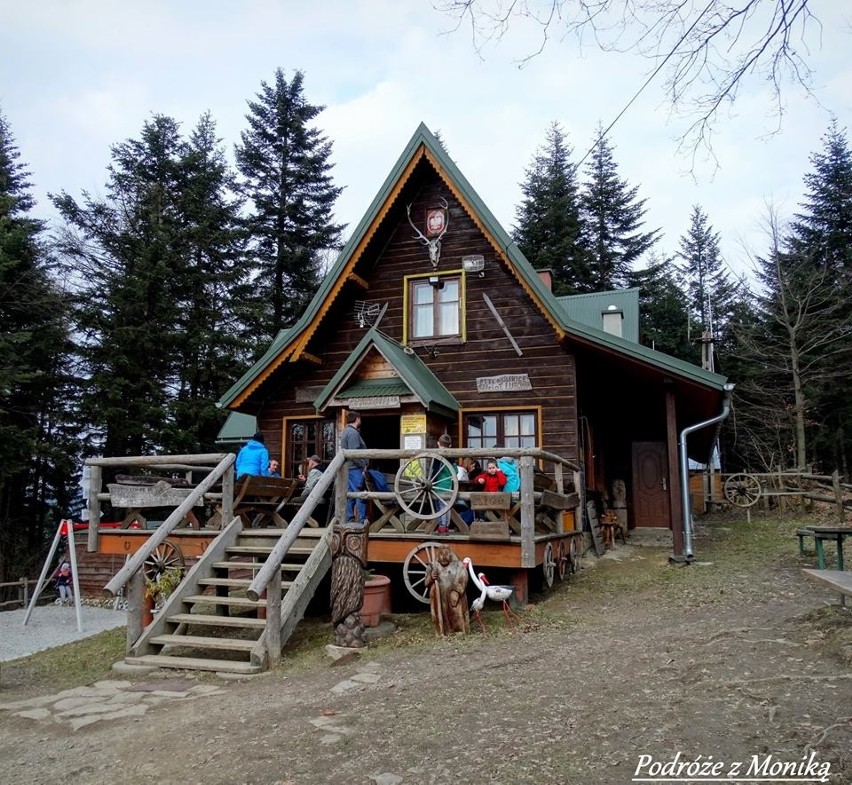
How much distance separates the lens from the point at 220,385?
27.0 m

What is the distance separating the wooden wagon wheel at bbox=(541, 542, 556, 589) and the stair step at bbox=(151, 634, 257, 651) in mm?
3986

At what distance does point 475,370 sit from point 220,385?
16386 mm

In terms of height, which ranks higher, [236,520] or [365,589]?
[236,520]

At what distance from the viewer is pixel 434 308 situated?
13.9 m

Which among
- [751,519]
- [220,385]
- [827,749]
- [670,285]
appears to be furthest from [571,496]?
[670,285]

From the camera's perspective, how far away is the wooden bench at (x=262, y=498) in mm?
9992

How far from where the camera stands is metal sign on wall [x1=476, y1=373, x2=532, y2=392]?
13.0 metres

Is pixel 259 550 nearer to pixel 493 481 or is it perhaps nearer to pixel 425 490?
pixel 425 490

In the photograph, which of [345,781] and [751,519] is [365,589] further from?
[751,519]

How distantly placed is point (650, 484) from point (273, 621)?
11901 millimetres

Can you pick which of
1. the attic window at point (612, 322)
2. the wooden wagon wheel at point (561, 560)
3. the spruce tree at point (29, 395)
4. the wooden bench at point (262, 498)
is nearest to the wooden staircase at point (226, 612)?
the wooden bench at point (262, 498)

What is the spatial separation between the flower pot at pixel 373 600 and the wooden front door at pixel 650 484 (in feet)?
33.5

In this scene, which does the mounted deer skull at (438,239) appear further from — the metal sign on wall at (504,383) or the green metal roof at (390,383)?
the metal sign on wall at (504,383)

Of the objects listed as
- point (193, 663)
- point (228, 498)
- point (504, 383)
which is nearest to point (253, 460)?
point (228, 498)
